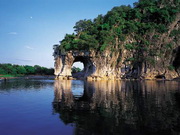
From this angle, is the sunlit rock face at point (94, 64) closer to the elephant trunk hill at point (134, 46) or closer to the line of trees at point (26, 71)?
the elephant trunk hill at point (134, 46)

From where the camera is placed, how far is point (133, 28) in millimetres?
57500

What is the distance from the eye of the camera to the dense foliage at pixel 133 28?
5555 cm

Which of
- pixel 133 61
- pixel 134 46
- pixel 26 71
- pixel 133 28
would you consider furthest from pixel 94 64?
pixel 26 71

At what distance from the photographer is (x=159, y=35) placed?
194ft

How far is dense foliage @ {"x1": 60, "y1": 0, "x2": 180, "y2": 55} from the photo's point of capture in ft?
182

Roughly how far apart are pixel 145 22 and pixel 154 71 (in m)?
20.0

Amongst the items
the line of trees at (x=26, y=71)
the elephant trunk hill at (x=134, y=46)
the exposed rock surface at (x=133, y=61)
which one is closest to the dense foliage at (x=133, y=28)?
the elephant trunk hill at (x=134, y=46)

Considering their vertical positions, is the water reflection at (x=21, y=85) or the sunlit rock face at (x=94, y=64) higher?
the sunlit rock face at (x=94, y=64)

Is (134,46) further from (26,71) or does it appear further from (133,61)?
(26,71)

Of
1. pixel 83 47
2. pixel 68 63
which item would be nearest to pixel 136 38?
pixel 83 47

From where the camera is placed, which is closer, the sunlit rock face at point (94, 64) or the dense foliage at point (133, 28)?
the dense foliage at point (133, 28)

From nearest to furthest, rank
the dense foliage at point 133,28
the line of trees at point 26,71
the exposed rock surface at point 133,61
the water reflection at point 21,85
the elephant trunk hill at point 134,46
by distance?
the water reflection at point 21,85, the dense foliage at point 133,28, the elephant trunk hill at point 134,46, the exposed rock surface at point 133,61, the line of trees at point 26,71

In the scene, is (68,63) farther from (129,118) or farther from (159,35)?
(129,118)

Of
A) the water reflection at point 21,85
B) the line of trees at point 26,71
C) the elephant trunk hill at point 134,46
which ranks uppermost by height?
the elephant trunk hill at point 134,46
